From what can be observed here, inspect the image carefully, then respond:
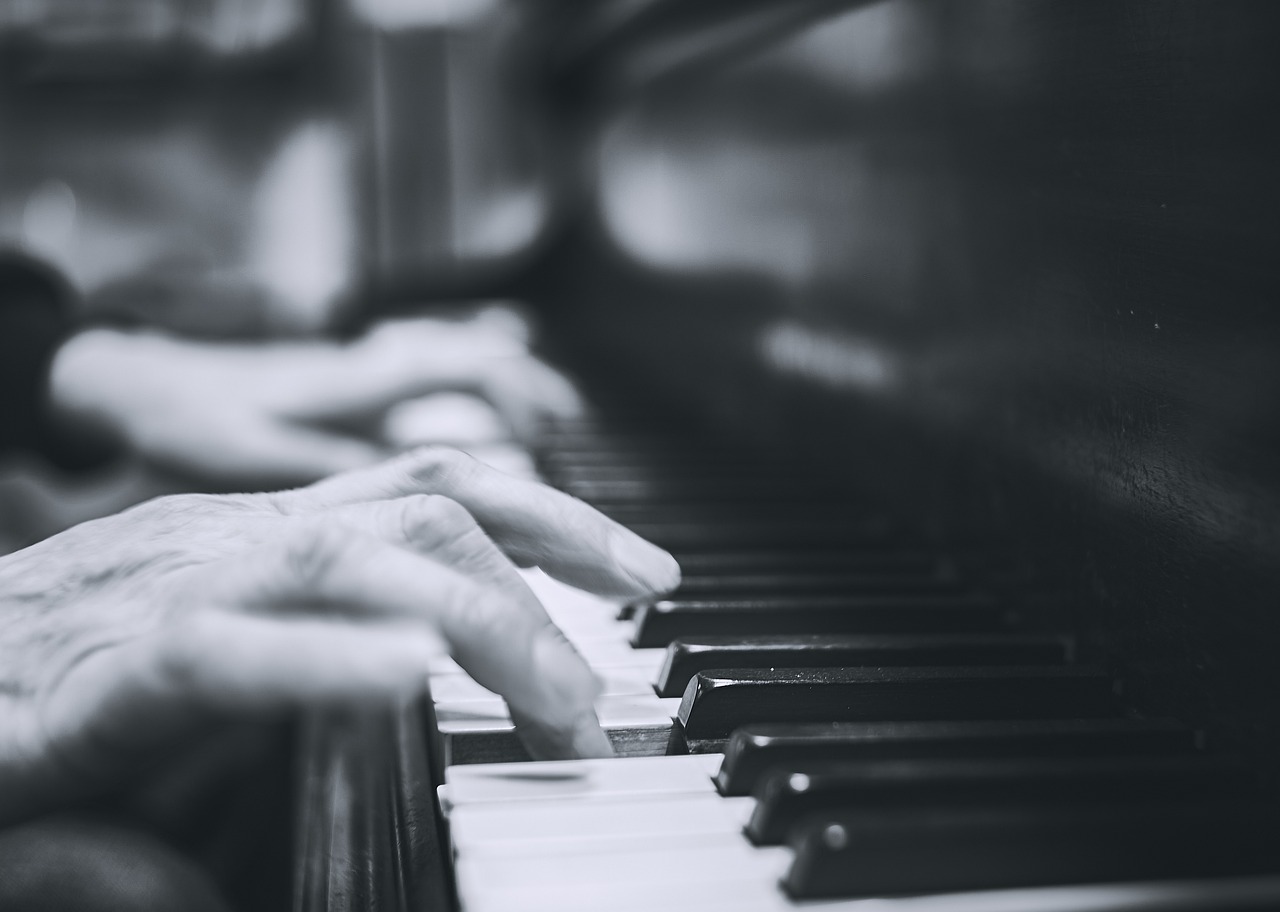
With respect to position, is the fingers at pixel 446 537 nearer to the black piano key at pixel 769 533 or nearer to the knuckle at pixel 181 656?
the knuckle at pixel 181 656

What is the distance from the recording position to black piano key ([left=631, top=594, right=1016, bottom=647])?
687 millimetres

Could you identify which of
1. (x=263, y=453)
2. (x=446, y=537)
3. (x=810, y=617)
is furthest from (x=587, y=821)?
(x=263, y=453)

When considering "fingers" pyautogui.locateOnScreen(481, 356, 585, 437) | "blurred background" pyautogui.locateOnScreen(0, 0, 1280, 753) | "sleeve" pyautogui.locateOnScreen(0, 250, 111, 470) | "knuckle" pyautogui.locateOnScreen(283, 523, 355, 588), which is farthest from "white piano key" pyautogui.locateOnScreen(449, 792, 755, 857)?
"sleeve" pyautogui.locateOnScreen(0, 250, 111, 470)

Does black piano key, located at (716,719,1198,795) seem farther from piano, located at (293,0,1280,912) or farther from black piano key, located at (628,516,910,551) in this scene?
black piano key, located at (628,516,910,551)

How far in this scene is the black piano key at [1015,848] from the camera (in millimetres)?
408

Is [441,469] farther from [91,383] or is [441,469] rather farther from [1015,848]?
[91,383]

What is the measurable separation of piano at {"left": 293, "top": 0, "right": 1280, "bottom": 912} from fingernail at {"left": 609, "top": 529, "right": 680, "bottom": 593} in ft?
0.16

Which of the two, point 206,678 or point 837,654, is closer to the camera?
point 206,678

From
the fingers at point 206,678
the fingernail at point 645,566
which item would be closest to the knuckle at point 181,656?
the fingers at point 206,678

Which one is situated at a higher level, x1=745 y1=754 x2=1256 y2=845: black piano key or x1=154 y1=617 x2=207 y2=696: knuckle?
x1=154 y1=617 x2=207 y2=696: knuckle

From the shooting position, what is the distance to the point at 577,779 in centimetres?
51

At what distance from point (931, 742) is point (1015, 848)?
0.08 meters

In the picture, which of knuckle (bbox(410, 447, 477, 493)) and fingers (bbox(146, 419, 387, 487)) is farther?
fingers (bbox(146, 419, 387, 487))

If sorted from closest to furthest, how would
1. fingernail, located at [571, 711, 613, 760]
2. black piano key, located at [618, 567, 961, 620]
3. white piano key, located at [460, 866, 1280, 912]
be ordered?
1. white piano key, located at [460, 866, 1280, 912]
2. fingernail, located at [571, 711, 613, 760]
3. black piano key, located at [618, 567, 961, 620]
